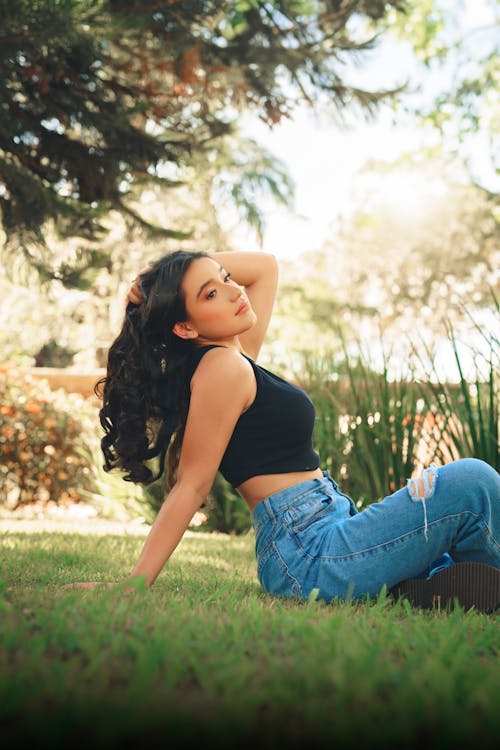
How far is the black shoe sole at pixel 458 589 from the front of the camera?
241 centimetres

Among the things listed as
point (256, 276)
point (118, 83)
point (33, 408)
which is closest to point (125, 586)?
point (256, 276)

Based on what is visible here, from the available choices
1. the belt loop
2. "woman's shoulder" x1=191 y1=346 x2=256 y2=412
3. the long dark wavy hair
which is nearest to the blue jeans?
the belt loop

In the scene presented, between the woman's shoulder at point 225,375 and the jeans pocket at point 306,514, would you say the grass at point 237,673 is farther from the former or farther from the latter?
the woman's shoulder at point 225,375

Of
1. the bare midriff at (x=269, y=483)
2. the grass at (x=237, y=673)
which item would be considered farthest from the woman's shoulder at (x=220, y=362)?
the grass at (x=237, y=673)

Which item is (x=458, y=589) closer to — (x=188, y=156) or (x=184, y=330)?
(x=184, y=330)

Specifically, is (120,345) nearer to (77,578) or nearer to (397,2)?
(77,578)

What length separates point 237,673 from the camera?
139 centimetres

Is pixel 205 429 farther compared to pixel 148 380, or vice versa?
pixel 148 380

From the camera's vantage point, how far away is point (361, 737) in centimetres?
114

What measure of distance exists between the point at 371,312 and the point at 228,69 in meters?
14.9

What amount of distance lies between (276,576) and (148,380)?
83 cm

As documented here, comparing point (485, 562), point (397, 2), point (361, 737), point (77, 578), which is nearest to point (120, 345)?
point (77, 578)

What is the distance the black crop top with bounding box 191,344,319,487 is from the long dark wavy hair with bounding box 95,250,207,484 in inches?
8.1

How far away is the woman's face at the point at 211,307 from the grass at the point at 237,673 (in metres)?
0.90
